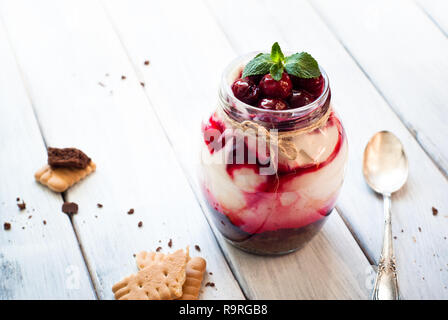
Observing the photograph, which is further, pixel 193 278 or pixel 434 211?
pixel 434 211

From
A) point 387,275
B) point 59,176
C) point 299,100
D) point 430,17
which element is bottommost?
point 387,275

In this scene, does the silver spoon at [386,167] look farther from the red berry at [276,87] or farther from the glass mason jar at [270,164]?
the red berry at [276,87]

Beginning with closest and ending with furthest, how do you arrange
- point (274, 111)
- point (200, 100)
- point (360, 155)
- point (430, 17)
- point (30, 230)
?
point (274, 111)
point (30, 230)
point (360, 155)
point (200, 100)
point (430, 17)

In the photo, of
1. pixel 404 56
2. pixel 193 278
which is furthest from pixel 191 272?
pixel 404 56

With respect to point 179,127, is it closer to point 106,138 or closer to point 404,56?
point 106,138

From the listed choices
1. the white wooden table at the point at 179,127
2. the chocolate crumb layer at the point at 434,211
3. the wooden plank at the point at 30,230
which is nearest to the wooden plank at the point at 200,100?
the white wooden table at the point at 179,127
